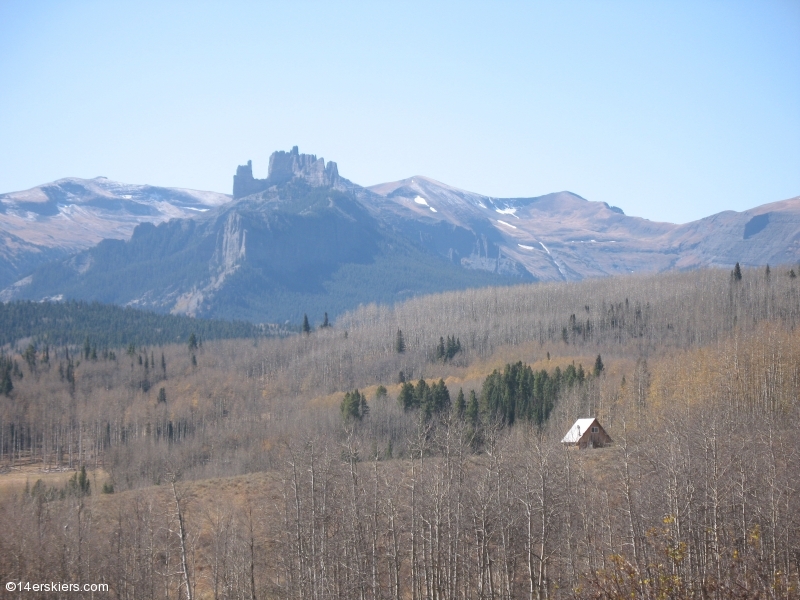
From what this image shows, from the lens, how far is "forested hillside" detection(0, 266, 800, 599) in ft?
154

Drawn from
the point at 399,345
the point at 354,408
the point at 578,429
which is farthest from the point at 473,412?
the point at 399,345

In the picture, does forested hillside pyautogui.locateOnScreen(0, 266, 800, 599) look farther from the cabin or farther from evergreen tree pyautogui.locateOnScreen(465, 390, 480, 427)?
the cabin

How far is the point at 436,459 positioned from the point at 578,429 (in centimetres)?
2700

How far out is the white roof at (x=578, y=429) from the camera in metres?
89.4

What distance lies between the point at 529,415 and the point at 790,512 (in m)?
58.4

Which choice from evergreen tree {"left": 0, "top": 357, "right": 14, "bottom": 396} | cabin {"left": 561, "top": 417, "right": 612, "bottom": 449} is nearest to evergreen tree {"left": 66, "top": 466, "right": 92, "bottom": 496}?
cabin {"left": 561, "top": 417, "right": 612, "bottom": 449}

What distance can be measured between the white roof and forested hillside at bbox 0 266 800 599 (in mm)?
3664

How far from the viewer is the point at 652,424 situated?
256 ft

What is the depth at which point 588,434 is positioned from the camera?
291 feet

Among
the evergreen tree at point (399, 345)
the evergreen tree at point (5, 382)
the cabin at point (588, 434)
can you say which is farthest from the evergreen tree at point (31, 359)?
the cabin at point (588, 434)

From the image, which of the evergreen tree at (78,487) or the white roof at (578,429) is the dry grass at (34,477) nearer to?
the evergreen tree at (78,487)

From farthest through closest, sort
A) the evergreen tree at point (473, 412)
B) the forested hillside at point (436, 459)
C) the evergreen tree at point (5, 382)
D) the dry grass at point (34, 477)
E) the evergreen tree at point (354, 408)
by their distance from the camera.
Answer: the evergreen tree at point (5, 382)
the evergreen tree at point (354, 408)
the evergreen tree at point (473, 412)
the dry grass at point (34, 477)
the forested hillside at point (436, 459)

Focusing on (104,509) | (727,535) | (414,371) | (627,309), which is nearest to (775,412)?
(727,535)

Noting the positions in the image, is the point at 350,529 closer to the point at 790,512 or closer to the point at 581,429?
the point at 790,512
